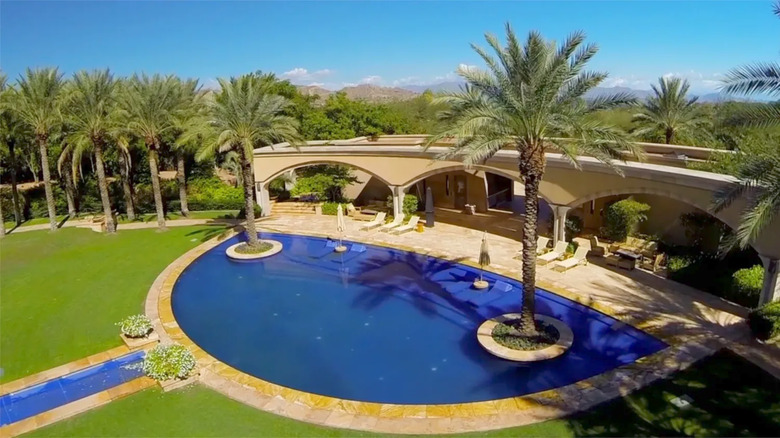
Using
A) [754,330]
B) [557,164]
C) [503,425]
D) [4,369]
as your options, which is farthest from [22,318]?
[754,330]

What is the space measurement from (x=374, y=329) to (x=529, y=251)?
228 inches

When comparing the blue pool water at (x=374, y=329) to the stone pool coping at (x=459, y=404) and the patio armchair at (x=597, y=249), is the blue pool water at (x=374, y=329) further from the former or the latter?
Result: the patio armchair at (x=597, y=249)

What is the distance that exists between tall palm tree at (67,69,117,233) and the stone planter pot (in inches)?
641

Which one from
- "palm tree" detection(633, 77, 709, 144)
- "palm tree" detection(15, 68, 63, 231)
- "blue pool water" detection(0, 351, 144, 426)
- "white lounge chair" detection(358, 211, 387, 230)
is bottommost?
"blue pool water" detection(0, 351, 144, 426)

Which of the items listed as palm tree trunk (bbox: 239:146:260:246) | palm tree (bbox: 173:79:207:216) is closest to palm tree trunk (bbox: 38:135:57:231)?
palm tree (bbox: 173:79:207:216)

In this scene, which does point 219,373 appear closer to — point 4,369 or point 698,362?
point 4,369

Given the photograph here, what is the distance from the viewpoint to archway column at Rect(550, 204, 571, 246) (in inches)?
853

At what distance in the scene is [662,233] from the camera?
22031 millimetres

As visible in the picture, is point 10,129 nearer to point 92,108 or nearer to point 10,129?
point 10,129

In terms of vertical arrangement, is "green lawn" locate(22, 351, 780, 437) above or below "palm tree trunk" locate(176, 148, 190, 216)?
below

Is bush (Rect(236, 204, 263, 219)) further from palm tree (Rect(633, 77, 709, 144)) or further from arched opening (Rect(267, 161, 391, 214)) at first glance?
palm tree (Rect(633, 77, 709, 144))

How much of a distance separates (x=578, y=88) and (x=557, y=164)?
8135 mm

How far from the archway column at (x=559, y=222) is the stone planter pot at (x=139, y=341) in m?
16.8

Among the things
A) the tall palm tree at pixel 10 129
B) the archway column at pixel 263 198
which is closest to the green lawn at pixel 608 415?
the archway column at pixel 263 198
